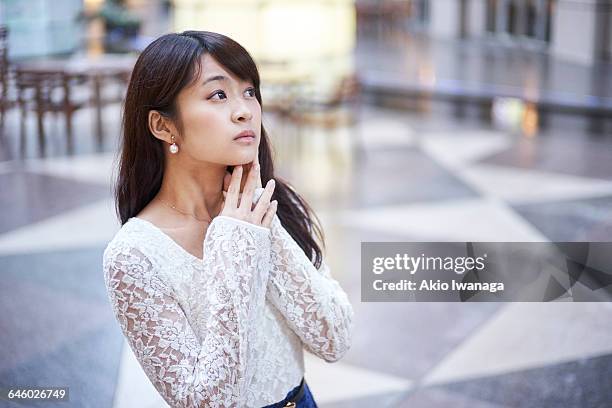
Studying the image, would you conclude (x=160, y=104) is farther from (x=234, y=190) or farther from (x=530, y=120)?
(x=530, y=120)

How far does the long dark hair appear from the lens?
4.46 ft

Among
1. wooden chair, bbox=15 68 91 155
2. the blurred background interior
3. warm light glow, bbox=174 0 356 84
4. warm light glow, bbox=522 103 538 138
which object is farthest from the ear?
warm light glow, bbox=522 103 538 138

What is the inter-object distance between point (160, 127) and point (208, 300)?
0.98 ft

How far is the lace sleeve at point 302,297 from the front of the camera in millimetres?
1439

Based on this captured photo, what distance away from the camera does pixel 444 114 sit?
9414 mm

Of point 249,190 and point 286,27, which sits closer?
point 249,190

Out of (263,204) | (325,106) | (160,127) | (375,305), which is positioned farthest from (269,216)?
(325,106)

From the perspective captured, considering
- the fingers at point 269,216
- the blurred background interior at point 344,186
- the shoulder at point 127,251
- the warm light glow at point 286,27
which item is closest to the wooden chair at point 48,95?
the blurred background interior at point 344,186

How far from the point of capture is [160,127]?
1425mm

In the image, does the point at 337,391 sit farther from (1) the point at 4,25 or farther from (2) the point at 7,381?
(1) the point at 4,25

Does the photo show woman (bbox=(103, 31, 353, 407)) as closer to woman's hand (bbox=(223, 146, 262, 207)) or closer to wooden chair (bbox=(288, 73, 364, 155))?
woman's hand (bbox=(223, 146, 262, 207))

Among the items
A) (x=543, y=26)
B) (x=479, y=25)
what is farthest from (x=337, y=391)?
(x=479, y=25)

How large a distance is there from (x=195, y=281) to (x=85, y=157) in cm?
190

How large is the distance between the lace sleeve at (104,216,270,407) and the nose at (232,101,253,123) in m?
0.16
